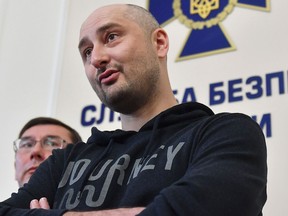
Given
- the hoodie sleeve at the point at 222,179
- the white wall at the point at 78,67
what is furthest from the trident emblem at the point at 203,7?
the hoodie sleeve at the point at 222,179

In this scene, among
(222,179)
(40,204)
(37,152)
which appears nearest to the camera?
(222,179)

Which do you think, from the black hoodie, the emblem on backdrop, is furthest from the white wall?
the black hoodie

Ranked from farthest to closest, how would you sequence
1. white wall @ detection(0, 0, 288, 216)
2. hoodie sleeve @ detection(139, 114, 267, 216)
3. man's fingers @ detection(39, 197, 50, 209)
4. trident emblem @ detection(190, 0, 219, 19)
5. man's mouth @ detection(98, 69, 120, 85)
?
trident emblem @ detection(190, 0, 219, 19) → white wall @ detection(0, 0, 288, 216) → man's mouth @ detection(98, 69, 120, 85) → man's fingers @ detection(39, 197, 50, 209) → hoodie sleeve @ detection(139, 114, 267, 216)

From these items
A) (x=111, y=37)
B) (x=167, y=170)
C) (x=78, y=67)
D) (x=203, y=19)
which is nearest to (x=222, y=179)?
(x=167, y=170)

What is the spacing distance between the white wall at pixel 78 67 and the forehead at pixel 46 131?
0.37 m

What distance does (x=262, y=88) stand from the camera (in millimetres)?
2230

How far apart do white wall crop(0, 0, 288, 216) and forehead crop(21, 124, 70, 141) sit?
0.37 meters

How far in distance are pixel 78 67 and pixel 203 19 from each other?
78 centimetres

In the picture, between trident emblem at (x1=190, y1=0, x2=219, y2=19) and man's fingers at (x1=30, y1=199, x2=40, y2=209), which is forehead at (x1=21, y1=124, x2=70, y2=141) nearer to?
trident emblem at (x1=190, y1=0, x2=219, y2=19)

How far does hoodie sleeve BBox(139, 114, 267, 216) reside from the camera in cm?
87

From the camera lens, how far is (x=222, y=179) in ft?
2.93

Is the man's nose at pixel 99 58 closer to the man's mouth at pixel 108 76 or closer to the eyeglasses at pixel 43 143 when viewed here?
the man's mouth at pixel 108 76

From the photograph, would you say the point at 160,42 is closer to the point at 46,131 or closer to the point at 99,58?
the point at 99,58

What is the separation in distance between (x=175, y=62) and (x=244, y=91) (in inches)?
16.8
